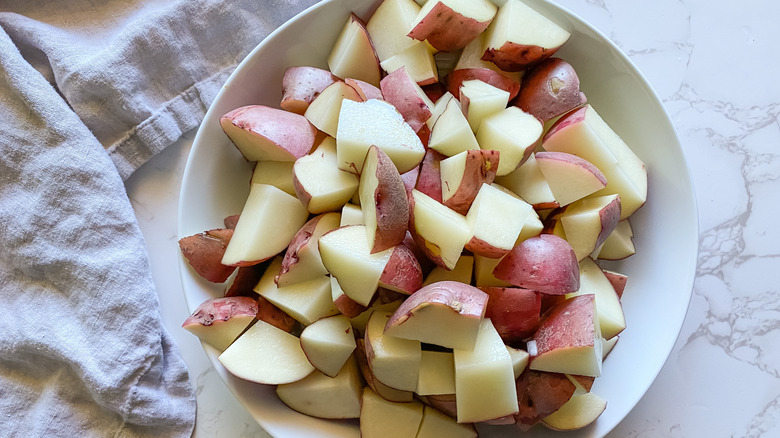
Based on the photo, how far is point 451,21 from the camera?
101cm

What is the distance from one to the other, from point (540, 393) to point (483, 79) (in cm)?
50

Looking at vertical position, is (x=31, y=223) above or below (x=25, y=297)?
above

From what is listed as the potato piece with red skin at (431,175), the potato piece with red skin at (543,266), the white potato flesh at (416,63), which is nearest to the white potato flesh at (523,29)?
the white potato flesh at (416,63)

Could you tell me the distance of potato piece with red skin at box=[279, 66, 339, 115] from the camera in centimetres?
106

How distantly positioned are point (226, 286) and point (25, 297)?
1.22ft

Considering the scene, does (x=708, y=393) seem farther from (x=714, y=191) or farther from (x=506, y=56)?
(x=506, y=56)

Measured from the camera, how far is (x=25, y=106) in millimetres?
1121


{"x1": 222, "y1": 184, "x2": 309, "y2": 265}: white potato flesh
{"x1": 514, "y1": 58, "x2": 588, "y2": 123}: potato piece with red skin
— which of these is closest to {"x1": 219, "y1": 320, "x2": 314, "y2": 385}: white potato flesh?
{"x1": 222, "y1": 184, "x2": 309, "y2": 265}: white potato flesh

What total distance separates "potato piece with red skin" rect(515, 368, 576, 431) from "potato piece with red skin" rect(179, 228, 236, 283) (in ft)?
1.67

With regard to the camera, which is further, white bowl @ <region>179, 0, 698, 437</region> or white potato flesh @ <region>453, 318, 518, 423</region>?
white bowl @ <region>179, 0, 698, 437</region>

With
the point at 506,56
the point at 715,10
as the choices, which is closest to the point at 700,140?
the point at 715,10

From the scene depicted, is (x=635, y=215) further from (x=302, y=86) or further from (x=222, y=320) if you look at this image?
(x=222, y=320)

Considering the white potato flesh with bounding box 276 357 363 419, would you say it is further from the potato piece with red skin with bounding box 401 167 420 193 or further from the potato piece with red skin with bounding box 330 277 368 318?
the potato piece with red skin with bounding box 401 167 420 193

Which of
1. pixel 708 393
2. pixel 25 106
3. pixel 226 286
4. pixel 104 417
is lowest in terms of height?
pixel 708 393
